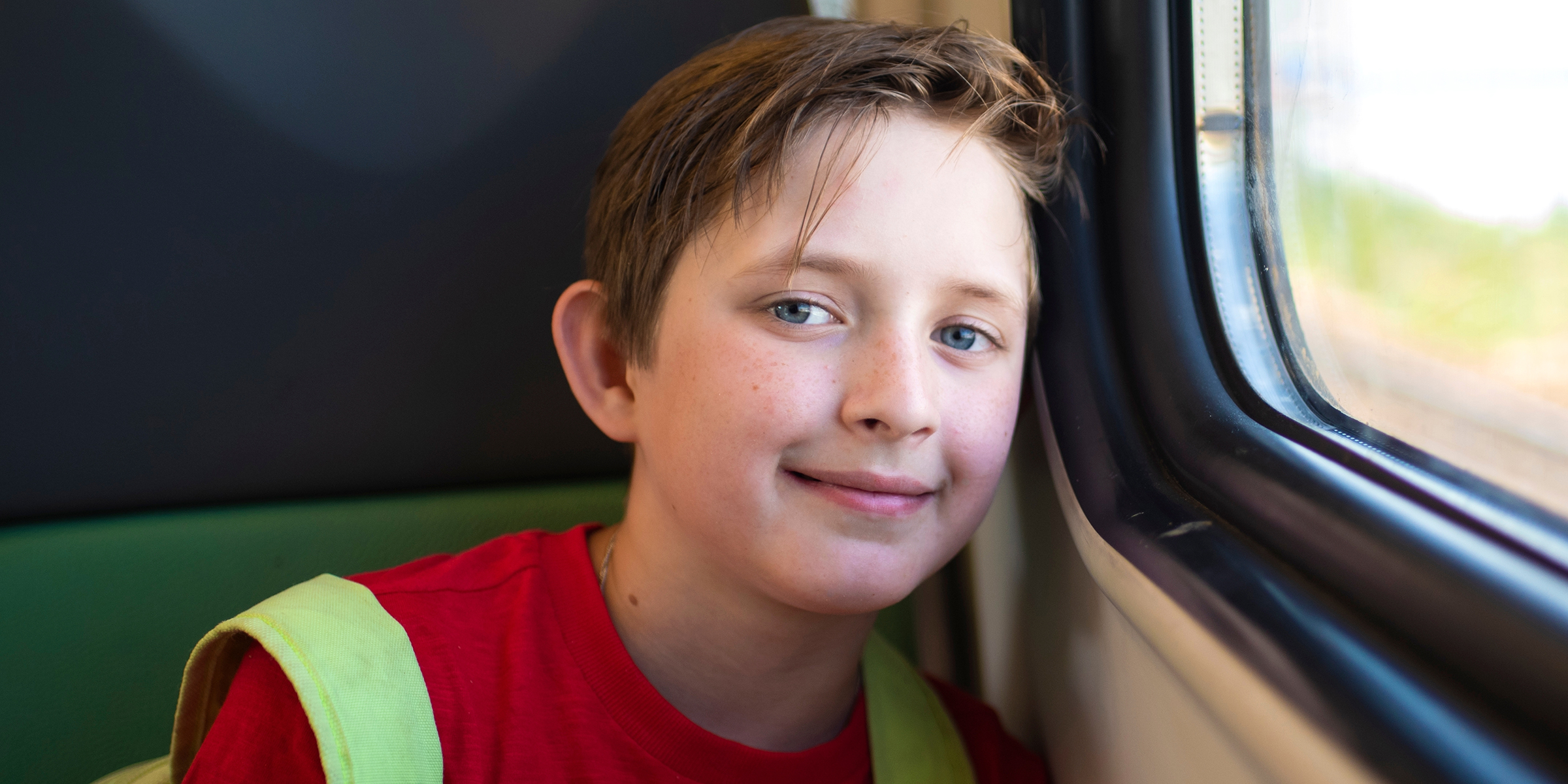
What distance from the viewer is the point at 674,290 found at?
853mm

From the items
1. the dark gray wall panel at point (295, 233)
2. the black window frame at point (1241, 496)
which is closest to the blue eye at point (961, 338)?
the black window frame at point (1241, 496)

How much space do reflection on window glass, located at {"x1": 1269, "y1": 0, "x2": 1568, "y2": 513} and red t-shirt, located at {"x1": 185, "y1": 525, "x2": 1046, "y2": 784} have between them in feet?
1.95

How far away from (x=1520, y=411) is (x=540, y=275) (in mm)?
1020

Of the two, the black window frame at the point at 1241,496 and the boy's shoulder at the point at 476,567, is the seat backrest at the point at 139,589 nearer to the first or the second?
the boy's shoulder at the point at 476,567

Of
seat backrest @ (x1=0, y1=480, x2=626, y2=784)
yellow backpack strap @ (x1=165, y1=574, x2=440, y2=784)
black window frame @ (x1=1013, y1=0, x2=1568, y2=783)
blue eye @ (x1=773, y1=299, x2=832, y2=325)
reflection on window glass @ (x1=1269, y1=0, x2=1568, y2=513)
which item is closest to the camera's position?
black window frame @ (x1=1013, y1=0, x2=1568, y2=783)

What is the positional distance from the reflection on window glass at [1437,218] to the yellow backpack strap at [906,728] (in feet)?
1.83

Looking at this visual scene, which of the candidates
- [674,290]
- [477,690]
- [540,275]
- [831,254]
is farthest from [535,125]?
[477,690]

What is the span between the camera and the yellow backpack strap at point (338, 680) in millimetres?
687

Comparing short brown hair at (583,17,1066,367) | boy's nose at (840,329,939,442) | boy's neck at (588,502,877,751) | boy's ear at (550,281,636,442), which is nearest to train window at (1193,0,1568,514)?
short brown hair at (583,17,1066,367)

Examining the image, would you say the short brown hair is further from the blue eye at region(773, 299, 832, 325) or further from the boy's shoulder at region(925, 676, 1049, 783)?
the boy's shoulder at region(925, 676, 1049, 783)

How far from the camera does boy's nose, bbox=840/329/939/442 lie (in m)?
0.75

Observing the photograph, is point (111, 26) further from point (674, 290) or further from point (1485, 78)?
Result: point (1485, 78)

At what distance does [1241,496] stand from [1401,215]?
0.23 meters

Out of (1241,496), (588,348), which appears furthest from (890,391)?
(588,348)
